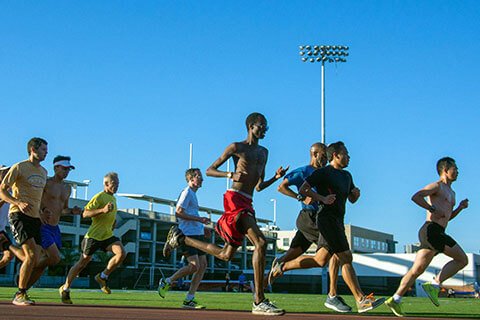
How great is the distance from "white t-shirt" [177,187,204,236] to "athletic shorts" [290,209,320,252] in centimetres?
145

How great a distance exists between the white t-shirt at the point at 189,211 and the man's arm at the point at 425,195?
131 inches

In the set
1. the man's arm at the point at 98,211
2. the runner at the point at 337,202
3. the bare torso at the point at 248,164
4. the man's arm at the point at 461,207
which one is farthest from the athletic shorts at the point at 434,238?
the man's arm at the point at 98,211

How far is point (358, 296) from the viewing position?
8.41 metres

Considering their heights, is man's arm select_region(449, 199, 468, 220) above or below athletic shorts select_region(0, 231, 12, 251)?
above

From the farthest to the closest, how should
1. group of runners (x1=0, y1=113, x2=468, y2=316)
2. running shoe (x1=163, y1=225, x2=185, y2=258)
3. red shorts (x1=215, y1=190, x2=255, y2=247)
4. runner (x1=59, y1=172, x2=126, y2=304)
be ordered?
Result: 1. runner (x1=59, y1=172, x2=126, y2=304)
2. running shoe (x1=163, y1=225, x2=185, y2=258)
3. group of runners (x1=0, y1=113, x2=468, y2=316)
4. red shorts (x1=215, y1=190, x2=255, y2=247)

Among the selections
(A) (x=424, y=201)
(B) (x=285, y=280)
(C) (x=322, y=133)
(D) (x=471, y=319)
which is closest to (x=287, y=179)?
(A) (x=424, y=201)

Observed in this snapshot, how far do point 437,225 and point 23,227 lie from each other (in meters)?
5.30

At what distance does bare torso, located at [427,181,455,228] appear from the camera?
9.14 m

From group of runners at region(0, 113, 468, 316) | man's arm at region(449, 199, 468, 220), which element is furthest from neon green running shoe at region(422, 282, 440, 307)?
man's arm at region(449, 199, 468, 220)

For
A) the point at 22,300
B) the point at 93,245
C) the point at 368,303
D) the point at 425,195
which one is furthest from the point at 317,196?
the point at 93,245

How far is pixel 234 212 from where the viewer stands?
8234 mm

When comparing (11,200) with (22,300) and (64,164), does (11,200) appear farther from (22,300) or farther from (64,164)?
(64,164)

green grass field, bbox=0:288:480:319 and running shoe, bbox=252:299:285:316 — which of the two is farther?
green grass field, bbox=0:288:480:319

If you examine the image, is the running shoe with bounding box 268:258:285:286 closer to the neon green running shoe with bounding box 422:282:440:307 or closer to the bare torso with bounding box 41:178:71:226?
the neon green running shoe with bounding box 422:282:440:307
